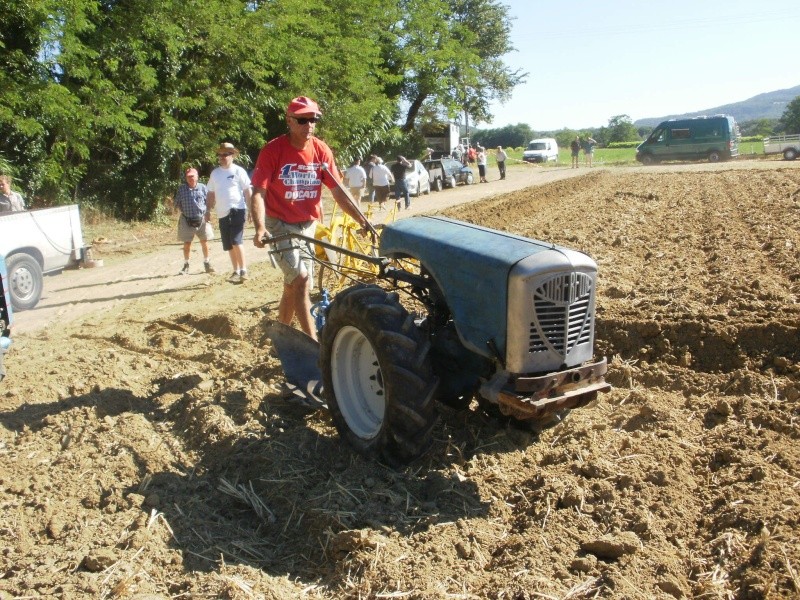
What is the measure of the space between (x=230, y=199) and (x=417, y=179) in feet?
63.0

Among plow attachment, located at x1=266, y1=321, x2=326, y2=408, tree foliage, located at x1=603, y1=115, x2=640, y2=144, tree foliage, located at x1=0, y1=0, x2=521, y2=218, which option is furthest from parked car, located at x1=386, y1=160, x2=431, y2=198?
tree foliage, located at x1=603, y1=115, x2=640, y2=144

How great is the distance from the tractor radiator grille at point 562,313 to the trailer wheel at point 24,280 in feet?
27.3

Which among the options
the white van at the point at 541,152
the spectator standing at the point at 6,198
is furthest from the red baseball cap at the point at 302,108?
the white van at the point at 541,152

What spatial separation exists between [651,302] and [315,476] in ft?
14.2

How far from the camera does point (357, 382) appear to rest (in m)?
5.25

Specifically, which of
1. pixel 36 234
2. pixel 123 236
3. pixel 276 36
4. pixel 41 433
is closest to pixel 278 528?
pixel 41 433

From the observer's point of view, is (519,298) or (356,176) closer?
(519,298)

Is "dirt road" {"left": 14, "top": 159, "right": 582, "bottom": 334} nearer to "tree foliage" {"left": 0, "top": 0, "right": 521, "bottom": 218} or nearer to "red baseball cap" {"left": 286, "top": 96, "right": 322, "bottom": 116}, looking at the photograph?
"tree foliage" {"left": 0, "top": 0, "right": 521, "bottom": 218}

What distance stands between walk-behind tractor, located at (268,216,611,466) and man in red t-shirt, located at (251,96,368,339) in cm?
Answer: 134

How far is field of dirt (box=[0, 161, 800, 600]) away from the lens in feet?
12.3

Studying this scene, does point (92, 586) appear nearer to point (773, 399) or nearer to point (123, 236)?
point (773, 399)

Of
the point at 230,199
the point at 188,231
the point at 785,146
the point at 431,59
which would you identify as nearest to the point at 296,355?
the point at 230,199

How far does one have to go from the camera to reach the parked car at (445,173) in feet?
108

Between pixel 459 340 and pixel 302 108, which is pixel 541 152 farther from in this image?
pixel 459 340
